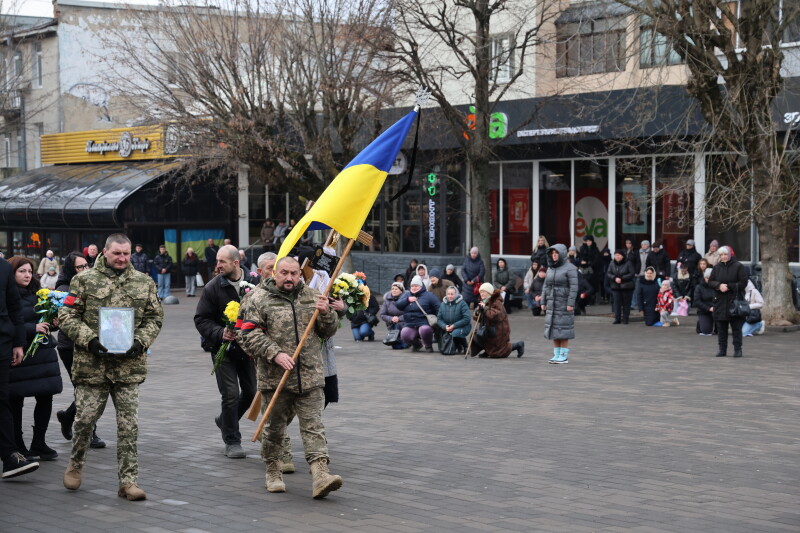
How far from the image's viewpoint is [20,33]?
4200cm

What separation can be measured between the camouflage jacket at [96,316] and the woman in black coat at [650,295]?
54.8ft

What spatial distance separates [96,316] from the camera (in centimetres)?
778

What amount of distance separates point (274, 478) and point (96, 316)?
1633mm

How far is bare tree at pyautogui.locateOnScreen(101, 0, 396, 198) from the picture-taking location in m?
28.0

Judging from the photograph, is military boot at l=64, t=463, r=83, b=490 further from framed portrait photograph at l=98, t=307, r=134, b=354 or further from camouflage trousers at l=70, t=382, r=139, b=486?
framed portrait photograph at l=98, t=307, r=134, b=354

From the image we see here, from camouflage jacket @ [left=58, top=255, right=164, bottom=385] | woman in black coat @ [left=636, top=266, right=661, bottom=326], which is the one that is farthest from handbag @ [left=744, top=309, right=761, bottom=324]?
camouflage jacket @ [left=58, top=255, right=164, bottom=385]

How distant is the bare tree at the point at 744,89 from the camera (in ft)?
66.8

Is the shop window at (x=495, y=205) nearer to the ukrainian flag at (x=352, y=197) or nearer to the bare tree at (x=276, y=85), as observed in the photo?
the bare tree at (x=276, y=85)

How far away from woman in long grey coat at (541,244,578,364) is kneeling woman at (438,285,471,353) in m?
1.99

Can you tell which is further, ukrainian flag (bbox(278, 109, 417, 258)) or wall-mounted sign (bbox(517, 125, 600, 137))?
wall-mounted sign (bbox(517, 125, 600, 137))

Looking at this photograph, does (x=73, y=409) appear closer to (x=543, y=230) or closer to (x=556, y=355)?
(x=556, y=355)

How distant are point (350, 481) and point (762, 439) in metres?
3.88

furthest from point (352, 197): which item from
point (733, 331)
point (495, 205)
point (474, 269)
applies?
point (495, 205)

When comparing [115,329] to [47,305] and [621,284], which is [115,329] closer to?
[47,305]
